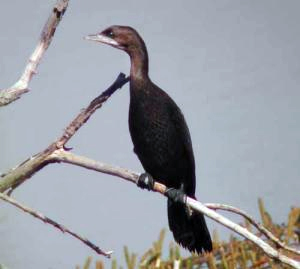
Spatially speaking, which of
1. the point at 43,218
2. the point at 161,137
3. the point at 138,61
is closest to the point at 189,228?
the point at 161,137

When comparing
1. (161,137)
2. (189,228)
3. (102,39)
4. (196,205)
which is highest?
(102,39)

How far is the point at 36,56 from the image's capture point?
1.42 metres

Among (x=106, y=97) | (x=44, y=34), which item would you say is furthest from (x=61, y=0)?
(x=106, y=97)

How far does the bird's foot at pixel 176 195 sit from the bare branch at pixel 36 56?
787 mm

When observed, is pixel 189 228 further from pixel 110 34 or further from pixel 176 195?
pixel 110 34

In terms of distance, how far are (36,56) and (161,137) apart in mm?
786

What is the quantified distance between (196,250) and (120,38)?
0.82 meters

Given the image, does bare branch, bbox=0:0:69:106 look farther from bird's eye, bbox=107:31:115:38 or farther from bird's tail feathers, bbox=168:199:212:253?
bird's tail feathers, bbox=168:199:212:253

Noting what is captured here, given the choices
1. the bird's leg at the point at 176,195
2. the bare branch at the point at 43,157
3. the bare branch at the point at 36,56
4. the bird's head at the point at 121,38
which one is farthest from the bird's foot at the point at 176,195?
the bare branch at the point at 36,56

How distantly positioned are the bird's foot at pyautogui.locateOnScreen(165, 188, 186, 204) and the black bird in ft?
0.23

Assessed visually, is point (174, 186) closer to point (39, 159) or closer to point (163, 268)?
point (163, 268)

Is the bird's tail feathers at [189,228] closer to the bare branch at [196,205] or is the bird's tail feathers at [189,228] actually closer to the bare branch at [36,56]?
the bare branch at [196,205]

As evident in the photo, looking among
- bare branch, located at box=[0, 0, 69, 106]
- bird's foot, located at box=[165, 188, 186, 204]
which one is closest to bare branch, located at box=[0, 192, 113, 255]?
bare branch, located at box=[0, 0, 69, 106]

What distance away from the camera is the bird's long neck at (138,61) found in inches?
79.4
